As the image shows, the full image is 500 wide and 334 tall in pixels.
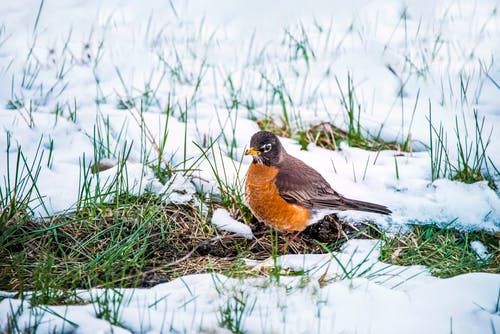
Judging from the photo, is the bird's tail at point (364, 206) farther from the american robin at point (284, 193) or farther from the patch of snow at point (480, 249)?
the patch of snow at point (480, 249)

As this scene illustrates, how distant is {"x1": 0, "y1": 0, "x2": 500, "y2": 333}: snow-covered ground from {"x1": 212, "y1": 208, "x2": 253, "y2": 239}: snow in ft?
0.95

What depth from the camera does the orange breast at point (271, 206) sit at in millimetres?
4086

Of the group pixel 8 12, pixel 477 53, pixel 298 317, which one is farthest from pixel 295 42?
pixel 298 317

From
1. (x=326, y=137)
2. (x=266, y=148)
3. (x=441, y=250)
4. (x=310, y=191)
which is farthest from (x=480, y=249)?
(x=326, y=137)

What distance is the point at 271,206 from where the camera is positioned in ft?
13.5

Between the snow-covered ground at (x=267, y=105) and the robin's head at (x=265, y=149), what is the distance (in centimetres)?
19

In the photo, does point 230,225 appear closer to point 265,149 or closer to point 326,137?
A: point 265,149

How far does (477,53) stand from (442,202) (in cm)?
272

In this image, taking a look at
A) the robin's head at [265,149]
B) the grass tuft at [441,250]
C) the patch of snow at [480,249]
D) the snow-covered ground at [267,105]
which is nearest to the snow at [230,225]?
the snow-covered ground at [267,105]

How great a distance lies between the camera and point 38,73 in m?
5.76

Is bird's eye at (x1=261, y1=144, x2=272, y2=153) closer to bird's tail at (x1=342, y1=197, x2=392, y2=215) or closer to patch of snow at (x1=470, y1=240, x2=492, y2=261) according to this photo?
bird's tail at (x1=342, y1=197, x2=392, y2=215)

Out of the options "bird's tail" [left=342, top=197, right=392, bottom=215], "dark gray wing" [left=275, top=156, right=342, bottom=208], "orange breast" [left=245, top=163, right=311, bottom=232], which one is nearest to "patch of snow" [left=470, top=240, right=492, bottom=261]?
"bird's tail" [left=342, top=197, right=392, bottom=215]

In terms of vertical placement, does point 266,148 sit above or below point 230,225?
above

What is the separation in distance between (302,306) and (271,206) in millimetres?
1308
